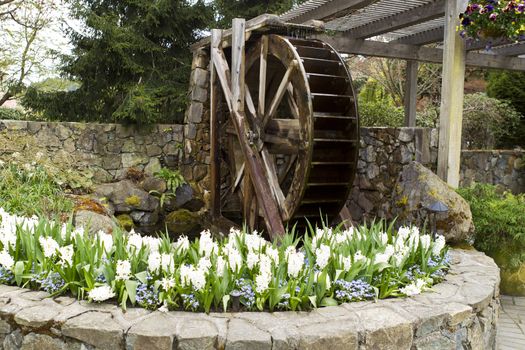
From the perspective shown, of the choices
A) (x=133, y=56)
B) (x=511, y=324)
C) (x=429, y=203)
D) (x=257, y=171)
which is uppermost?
(x=133, y=56)

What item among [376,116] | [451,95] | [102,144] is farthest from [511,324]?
[376,116]

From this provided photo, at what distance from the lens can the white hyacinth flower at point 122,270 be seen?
2.88 meters

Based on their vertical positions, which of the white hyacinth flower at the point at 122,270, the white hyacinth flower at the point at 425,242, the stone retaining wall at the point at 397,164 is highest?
the stone retaining wall at the point at 397,164

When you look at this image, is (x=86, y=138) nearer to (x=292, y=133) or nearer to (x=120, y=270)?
(x=292, y=133)

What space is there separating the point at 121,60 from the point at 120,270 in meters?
5.93

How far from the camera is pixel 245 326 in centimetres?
262

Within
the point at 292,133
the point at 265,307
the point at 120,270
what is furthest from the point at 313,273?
the point at 292,133

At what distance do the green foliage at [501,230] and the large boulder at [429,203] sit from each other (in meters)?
0.28

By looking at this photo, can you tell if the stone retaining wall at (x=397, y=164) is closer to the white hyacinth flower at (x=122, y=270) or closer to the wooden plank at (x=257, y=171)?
the wooden plank at (x=257, y=171)

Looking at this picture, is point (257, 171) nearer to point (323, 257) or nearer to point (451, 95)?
point (451, 95)

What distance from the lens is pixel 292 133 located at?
577 centimetres

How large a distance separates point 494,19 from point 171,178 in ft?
15.8

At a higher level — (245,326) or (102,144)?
(102,144)

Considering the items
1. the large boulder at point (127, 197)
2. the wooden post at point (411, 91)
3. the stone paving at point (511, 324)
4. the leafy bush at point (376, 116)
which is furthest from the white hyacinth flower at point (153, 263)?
the leafy bush at point (376, 116)
